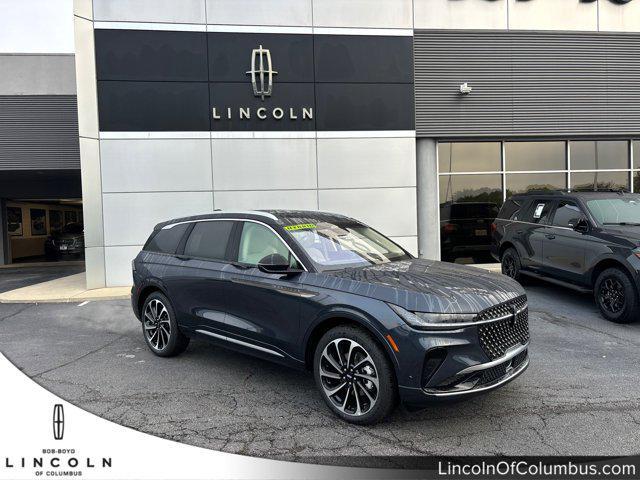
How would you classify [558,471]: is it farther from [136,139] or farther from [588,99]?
[588,99]

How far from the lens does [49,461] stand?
10.5 feet

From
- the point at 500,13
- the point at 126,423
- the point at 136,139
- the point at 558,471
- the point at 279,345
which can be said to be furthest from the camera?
the point at 500,13

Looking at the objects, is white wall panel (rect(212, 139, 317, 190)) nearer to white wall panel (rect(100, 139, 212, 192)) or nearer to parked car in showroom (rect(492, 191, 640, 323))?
white wall panel (rect(100, 139, 212, 192))

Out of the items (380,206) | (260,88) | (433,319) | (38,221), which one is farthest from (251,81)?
(38,221)

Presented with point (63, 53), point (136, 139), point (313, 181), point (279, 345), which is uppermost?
point (63, 53)

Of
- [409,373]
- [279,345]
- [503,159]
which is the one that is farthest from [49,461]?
[503,159]

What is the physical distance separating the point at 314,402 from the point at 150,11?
10.2 m

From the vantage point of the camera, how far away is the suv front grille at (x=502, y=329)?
11.1 ft

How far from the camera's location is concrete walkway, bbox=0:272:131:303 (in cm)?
949

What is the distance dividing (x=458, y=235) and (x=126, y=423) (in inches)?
421

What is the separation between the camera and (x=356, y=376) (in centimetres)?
354

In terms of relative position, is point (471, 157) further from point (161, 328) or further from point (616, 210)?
point (161, 328)

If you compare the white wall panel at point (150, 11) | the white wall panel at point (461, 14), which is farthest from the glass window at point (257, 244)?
the white wall panel at point (461, 14)

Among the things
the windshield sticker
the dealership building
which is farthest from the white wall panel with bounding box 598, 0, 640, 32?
the windshield sticker
